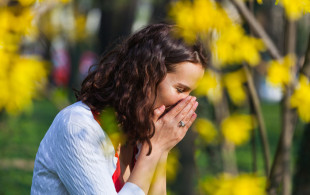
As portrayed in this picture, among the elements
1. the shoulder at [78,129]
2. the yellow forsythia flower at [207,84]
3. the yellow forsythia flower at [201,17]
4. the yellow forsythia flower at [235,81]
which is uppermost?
the yellow forsythia flower at [201,17]

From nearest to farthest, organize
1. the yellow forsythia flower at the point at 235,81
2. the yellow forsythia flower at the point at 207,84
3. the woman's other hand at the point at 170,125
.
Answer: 1. the woman's other hand at the point at 170,125
2. the yellow forsythia flower at the point at 207,84
3. the yellow forsythia flower at the point at 235,81

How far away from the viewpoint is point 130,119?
2051mm

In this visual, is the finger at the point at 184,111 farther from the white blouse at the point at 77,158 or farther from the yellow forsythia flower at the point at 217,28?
the yellow forsythia flower at the point at 217,28

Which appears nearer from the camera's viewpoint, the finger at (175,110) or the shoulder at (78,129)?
the shoulder at (78,129)

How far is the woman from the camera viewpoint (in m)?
1.90

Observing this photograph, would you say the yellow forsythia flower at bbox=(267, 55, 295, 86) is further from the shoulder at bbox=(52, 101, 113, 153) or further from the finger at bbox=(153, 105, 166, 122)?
the shoulder at bbox=(52, 101, 113, 153)

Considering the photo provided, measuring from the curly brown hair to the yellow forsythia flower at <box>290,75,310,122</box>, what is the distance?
0.67 metres

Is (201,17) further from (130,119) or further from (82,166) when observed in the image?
(82,166)

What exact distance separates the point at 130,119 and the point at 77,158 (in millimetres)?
276

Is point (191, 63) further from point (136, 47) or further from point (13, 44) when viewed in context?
point (13, 44)

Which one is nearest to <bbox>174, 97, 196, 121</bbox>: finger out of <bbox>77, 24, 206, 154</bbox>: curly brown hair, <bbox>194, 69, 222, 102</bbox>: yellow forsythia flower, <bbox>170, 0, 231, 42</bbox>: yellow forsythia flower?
<bbox>77, 24, 206, 154</bbox>: curly brown hair

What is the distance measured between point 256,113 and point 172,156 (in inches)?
21.8

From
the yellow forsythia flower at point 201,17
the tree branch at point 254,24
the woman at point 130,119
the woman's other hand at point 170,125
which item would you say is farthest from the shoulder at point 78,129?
the tree branch at point 254,24

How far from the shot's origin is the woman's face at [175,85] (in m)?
2.06
